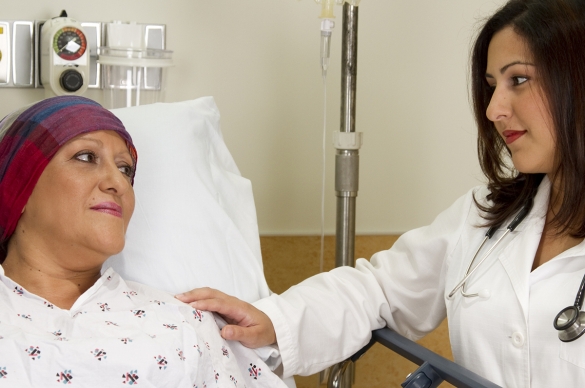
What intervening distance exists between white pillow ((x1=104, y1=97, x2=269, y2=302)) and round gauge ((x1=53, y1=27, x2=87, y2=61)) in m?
0.36

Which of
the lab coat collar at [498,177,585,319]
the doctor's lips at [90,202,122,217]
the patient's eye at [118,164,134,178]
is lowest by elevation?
the lab coat collar at [498,177,585,319]

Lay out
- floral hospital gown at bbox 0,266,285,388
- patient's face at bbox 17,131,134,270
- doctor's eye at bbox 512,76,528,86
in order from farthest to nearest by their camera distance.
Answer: doctor's eye at bbox 512,76,528,86
patient's face at bbox 17,131,134,270
floral hospital gown at bbox 0,266,285,388

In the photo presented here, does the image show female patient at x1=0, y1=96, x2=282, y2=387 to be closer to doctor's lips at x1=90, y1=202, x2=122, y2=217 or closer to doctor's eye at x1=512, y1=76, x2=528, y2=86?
doctor's lips at x1=90, y1=202, x2=122, y2=217

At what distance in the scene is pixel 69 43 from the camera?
1.89 metres

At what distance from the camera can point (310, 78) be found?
2.27 m

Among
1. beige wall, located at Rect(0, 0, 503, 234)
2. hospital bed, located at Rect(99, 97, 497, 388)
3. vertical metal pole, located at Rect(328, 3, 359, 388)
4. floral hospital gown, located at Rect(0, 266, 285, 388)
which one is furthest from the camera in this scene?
beige wall, located at Rect(0, 0, 503, 234)

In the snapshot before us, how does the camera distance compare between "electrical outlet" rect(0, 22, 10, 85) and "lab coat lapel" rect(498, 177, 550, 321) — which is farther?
"electrical outlet" rect(0, 22, 10, 85)

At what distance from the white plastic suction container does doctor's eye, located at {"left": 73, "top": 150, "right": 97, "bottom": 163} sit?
2.06 feet

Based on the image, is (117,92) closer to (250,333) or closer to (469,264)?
(250,333)

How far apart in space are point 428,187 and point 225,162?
934mm

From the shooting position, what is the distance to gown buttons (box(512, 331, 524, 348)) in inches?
52.8

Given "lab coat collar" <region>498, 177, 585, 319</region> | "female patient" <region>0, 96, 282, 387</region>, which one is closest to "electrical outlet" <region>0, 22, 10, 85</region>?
"female patient" <region>0, 96, 282, 387</region>

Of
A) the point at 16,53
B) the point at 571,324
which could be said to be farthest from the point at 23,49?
the point at 571,324

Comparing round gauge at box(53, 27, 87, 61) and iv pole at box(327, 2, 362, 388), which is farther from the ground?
round gauge at box(53, 27, 87, 61)
